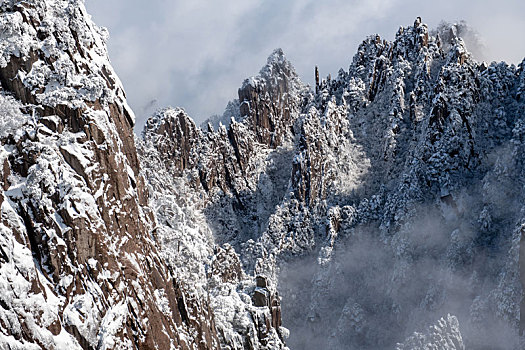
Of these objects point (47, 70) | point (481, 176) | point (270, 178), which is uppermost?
point (270, 178)

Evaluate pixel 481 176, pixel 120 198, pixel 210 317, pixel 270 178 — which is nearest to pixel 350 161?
pixel 270 178

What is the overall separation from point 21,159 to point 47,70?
23.6ft

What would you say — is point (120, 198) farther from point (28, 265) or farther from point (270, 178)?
point (270, 178)

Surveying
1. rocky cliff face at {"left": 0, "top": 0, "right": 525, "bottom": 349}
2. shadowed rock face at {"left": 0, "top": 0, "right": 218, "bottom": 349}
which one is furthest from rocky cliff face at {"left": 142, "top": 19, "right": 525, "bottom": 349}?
shadowed rock face at {"left": 0, "top": 0, "right": 218, "bottom": 349}

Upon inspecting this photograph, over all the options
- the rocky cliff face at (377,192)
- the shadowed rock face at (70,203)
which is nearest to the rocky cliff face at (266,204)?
the shadowed rock face at (70,203)

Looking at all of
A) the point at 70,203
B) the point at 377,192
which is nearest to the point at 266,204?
the point at 377,192

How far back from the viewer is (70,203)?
34469 mm

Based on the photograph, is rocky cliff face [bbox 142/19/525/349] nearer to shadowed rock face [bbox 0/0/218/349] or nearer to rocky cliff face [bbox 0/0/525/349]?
rocky cliff face [bbox 0/0/525/349]

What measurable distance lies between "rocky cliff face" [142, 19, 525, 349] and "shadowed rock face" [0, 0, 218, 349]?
26.6 meters

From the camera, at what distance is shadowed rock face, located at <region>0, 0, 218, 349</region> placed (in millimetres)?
32188

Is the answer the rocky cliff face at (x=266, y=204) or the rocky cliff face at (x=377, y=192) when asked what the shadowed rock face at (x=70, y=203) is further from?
the rocky cliff face at (x=377, y=192)

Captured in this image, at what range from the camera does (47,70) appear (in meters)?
36.7

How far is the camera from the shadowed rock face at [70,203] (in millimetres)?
32188

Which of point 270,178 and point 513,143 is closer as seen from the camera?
point 513,143
